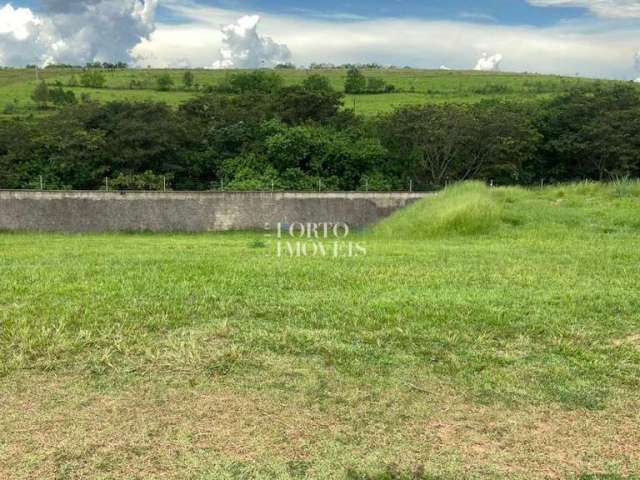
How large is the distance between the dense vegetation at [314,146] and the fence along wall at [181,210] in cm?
481

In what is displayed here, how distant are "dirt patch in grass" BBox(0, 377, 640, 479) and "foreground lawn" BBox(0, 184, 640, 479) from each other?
0.01 metres

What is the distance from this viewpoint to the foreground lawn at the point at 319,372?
9.96 ft

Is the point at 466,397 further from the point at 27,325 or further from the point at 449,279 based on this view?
the point at 27,325

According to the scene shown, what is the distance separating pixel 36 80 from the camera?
7169 centimetres

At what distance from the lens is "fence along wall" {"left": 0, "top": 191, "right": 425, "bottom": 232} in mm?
26281

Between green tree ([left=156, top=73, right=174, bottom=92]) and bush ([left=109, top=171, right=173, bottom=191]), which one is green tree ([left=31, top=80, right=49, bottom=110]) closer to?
green tree ([left=156, top=73, right=174, bottom=92])

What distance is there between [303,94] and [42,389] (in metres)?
37.7

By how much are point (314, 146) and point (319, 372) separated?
31.5 metres

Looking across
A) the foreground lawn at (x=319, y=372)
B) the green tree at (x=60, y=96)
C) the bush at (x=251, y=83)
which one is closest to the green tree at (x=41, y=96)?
the green tree at (x=60, y=96)

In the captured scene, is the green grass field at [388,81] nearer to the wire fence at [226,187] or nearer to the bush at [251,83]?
the bush at [251,83]

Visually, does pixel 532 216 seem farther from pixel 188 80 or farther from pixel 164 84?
pixel 188 80

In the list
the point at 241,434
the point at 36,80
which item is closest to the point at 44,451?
the point at 241,434

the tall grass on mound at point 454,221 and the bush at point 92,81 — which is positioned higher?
the bush at point 92,81

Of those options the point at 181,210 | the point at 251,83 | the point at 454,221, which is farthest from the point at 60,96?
the point at 454,221
